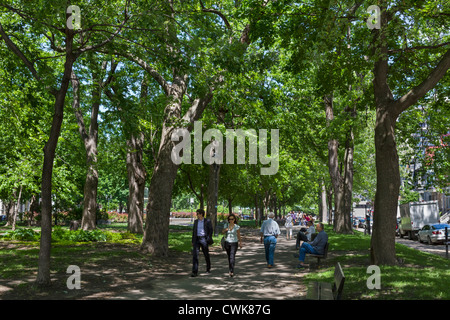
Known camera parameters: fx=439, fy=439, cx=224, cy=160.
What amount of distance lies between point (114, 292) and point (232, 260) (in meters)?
3.70

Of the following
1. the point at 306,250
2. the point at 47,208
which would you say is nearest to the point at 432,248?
the point at 306,250

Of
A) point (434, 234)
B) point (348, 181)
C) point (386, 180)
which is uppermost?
point (348, 181)

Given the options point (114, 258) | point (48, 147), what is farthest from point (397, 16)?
point (114, 258)

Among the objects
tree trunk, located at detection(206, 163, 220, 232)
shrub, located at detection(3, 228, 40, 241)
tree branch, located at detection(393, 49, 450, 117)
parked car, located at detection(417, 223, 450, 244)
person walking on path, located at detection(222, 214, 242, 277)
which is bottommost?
parked car, located at detection(417, 223, 450, 244)

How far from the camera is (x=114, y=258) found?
1405 cm

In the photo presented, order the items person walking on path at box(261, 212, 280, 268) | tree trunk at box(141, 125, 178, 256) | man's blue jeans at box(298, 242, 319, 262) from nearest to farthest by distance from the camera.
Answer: man's blue jeans at box(298, 242, 319, 262) → person walking on path at box(261, 212, 280, 268) → tree trunk at box(141, 125, 178, 256)

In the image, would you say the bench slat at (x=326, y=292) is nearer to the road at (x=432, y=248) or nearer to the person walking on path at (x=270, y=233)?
the person walking on path at (x=270, y=233)

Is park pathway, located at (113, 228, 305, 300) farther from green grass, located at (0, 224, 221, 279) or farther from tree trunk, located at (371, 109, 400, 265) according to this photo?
green grass, located at (0, 224, 221, 279)

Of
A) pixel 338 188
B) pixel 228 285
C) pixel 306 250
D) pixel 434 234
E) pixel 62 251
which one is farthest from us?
pixel 434 234

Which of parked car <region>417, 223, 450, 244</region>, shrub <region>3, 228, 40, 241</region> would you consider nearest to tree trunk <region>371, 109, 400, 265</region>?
shrub <region>3, 228, 40, 241</region>

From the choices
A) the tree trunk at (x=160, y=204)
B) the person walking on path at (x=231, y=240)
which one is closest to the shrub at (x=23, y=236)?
the tree trunk at (x=160, y=204)

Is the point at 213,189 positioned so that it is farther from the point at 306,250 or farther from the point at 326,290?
the point at 326,290

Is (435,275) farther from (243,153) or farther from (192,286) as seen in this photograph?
(243,153)
